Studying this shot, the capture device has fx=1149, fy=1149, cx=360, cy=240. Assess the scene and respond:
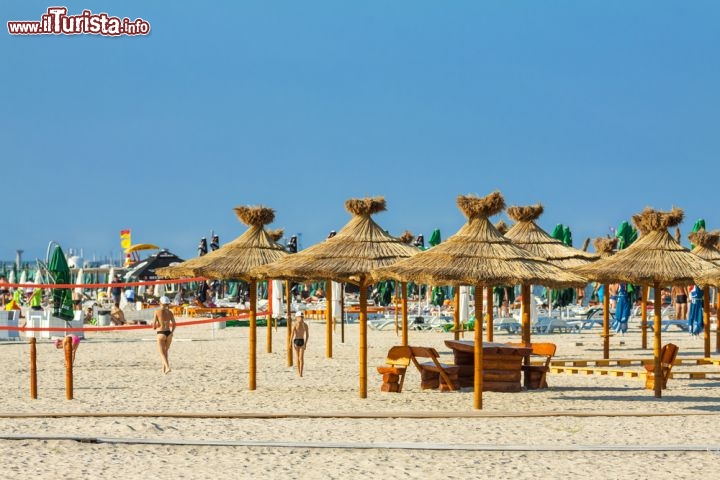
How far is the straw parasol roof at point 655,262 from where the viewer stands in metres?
14.0

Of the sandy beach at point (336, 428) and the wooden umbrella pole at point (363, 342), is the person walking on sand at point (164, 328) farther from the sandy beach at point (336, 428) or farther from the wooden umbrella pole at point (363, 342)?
the wooden umbrella pole at point (363, 342)

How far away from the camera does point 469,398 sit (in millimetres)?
14250

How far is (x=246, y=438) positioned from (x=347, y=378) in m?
6.50

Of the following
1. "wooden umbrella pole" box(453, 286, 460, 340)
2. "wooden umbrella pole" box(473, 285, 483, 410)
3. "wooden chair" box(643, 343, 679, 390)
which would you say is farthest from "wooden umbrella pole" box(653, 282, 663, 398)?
"wooden umbrella pole" box(453, 286, 460, 340)

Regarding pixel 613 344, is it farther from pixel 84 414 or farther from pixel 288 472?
pixel 288 472

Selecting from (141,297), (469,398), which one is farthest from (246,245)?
(141,297)

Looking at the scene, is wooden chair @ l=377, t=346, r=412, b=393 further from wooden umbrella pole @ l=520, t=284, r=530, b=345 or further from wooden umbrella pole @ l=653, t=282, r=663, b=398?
wooden umbrella pole @ l=520, t=284, r=530, b=345

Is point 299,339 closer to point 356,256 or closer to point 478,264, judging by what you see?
point 356,256

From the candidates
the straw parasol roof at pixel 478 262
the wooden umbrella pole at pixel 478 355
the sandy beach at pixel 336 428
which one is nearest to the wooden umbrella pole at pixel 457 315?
the sandy beach at pixel 336 428

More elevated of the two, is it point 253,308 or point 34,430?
point 253,308

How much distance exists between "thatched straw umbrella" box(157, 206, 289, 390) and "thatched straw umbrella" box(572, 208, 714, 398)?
427cm

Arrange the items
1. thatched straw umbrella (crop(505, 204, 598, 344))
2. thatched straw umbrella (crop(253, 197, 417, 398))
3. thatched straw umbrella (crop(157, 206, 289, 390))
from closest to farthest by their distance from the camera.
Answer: thatched straw umbrella (crop(253, 197, 417, 398)) < thatched straw umbrella (crop(157, 206, 289, 390)) < thatched straw umbrella (crop(505, 204, 598, 344))

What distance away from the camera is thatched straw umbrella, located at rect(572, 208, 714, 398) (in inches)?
553

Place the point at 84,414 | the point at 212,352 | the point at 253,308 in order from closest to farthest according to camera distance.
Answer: the point at 84,414, the point at 253,308, the point at 212,352
